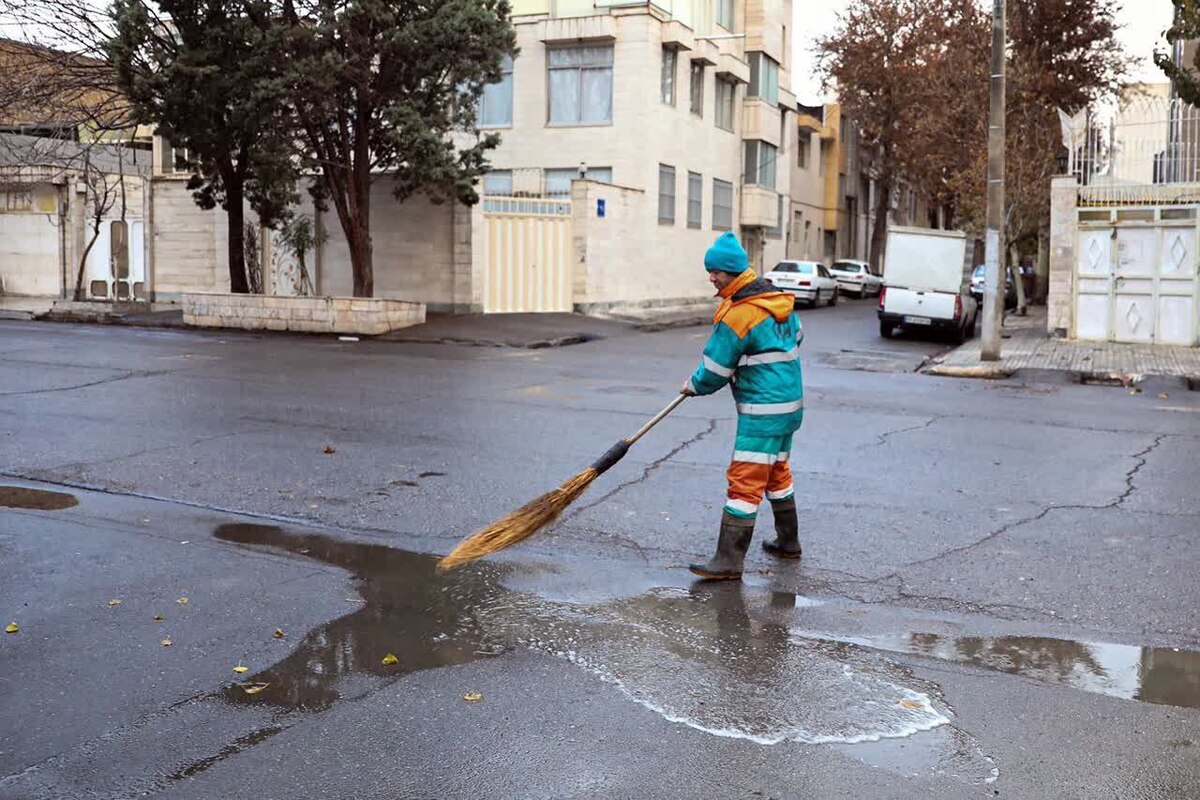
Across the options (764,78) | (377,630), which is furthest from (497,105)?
(377,630)

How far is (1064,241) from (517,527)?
18101 mm

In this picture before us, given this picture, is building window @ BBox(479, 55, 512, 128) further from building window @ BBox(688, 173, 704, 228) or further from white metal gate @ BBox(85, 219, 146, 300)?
white metal gate @ BBox(85, 219, 146, 300)

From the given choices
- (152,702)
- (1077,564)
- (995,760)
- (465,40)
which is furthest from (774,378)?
(465,40)

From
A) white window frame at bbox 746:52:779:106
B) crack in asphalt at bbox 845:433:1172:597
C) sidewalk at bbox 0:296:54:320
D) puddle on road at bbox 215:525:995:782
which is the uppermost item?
white window frame at bbox 746:52:779:106

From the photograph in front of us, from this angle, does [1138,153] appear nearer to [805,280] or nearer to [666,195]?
[666,195]

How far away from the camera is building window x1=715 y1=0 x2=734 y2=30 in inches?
1521

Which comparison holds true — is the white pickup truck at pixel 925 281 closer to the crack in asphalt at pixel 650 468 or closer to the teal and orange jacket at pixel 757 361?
the crack in asphalt at pixel 650 468

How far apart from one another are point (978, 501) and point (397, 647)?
15.5 feet

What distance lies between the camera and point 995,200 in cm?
1847

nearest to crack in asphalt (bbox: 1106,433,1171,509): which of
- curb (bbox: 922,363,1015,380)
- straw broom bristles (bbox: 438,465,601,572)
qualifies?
straw broom bristles (bbox: 438,465,601,572)

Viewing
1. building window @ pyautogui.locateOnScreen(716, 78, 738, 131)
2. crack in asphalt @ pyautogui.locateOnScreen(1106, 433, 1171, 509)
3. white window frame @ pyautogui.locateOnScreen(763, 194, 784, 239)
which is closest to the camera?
crack in asphalt @ pyautogui.locateOnScreen(1106, 433, 1171, 509)

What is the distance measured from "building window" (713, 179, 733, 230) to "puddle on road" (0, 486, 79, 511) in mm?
30548

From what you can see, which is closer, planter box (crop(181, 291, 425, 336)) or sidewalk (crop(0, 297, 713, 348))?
sidewalk (crop(0, 297, 713, 348))

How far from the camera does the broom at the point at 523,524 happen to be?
634 centimetres
